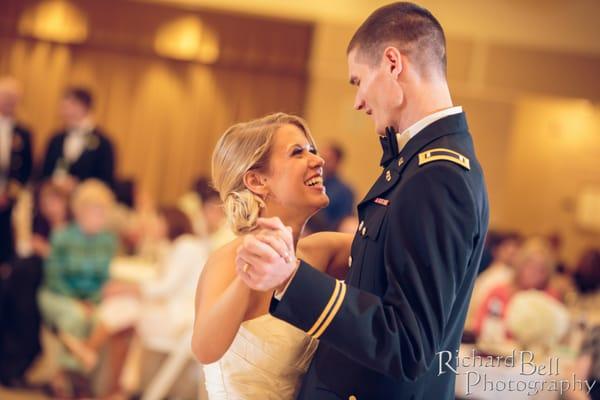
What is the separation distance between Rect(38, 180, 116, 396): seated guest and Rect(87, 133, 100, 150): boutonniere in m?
1.12

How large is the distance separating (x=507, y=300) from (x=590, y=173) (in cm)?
716

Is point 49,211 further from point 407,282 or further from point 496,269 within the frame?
point 407,282

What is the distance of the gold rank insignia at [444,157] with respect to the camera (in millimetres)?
1742

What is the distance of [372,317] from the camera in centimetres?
161

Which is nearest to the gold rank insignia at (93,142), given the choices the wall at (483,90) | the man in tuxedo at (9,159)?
the man in tuxedo at (9,159)

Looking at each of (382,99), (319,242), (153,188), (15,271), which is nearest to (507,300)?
(15,271)

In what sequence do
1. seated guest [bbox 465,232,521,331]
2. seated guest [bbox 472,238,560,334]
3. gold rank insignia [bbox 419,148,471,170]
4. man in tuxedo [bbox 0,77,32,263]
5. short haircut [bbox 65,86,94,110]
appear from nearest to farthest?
gold rank insignia [bbox 419,148,471,170] → seated guest [bbox 472,238,560,334] → seated guest [bbox 465,232,521,331] → man in tuxedo [bbox 0,77,32,263] → short haircut [bbox 65,86,94,110]

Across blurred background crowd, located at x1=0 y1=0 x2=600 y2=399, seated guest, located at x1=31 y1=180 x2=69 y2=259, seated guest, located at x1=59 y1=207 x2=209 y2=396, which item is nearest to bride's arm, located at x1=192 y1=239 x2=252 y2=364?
blurred background crowd, located at x1=0 y1=0 x2=600 y2=399

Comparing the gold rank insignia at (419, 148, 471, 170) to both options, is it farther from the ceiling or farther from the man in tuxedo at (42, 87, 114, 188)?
the ceiling

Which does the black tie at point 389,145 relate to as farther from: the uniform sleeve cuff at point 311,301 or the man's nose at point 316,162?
the uniform sleeve cuff at point 311,301

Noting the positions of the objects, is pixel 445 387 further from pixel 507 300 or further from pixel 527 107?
pixel 527 107

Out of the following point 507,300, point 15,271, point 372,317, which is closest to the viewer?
point 372,317

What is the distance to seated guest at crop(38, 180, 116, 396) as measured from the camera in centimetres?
603

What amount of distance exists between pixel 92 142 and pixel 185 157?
399cm
